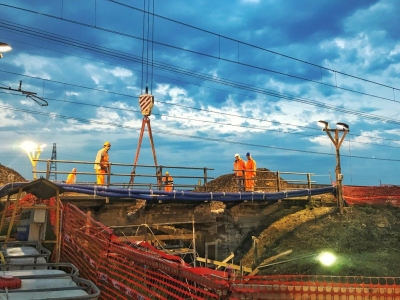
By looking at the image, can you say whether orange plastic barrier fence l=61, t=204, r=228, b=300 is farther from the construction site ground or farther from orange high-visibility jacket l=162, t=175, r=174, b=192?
the construction site ground

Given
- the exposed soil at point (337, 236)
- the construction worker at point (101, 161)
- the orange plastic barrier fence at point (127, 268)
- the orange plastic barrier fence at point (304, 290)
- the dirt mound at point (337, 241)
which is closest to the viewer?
the orange plastic barrier fence at point (304, 290)

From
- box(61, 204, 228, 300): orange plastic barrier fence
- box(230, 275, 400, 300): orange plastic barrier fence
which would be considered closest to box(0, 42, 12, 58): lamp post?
box(61, 204, 228, 300): orange plastic barrier fence

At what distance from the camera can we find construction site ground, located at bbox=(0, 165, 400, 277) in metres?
12.9

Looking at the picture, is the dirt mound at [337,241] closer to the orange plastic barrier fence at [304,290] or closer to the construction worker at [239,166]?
the construction worker at [239,166]

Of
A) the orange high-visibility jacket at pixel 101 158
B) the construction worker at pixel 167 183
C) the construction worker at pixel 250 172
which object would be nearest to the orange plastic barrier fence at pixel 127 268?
the orange high-visibility jacket at pixel 101 158

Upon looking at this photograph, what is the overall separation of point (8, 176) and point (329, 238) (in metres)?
16.0

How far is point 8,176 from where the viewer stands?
19781 millimetres

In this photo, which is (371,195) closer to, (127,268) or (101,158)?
(101,158)

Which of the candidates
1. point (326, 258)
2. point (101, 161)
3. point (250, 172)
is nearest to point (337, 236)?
point (326, 258)

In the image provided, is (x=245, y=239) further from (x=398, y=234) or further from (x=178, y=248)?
(x=398, y=234)

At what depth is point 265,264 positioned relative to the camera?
48.0 ft

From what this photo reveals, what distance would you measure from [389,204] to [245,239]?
26.3 ft

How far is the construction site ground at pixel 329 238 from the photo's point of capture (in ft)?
42.4

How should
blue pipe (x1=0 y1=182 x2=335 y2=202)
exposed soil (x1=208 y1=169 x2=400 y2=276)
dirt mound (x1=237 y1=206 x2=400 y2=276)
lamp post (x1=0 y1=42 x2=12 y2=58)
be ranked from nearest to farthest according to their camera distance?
lamp post (x1=0 y1=42 x2=12 y2=58), dirt mound (x1=237 y1=206 x2=400 y2=276), blue pipe (x1=0 y1=182 x2=335 y2=202), exposed soil (x1=208 y1=169 x2=400 y2=276)
